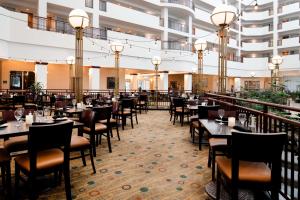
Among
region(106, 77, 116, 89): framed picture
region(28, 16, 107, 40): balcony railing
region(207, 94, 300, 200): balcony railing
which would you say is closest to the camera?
region(207, 94, 300, 200): balcony railing

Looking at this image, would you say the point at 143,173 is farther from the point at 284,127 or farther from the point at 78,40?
the point at 78,40

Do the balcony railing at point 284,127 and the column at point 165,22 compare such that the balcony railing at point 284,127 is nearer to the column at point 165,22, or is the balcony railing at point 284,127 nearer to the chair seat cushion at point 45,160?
the chair seat cushion at point 45,160

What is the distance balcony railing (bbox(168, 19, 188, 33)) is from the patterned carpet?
15065 mm

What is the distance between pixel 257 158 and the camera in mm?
1819

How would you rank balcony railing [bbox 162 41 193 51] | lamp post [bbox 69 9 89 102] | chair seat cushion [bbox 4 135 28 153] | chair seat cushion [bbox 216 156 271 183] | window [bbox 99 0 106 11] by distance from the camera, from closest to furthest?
chair seat cushion [bbox 216 156 271 183] < chair seat cushion [bbox 4 135 28 153] < lamp post [bbox 69 9 89 102] < window [bbox 99 0 106 11] < balcony railing [bbox 162 41 193 51]

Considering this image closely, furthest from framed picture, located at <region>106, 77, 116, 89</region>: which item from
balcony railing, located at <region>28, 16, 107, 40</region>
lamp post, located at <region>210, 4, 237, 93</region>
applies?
lamp post, located at <region>210, 4, 237, 93</region>

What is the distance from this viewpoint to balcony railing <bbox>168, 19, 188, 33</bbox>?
18.4m

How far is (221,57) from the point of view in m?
5.21

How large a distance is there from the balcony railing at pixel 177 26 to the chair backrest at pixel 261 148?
1759cm

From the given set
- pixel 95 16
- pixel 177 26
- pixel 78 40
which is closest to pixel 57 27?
pixel 95 16

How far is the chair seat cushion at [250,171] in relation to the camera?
1938 millimetres

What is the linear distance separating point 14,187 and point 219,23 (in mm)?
4875

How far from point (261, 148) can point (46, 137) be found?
1.97m

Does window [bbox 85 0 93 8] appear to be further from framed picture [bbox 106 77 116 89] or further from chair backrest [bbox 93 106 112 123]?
chair backrest [bbox 93 106 112 123]
